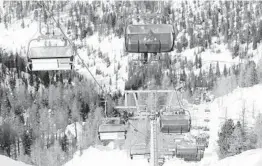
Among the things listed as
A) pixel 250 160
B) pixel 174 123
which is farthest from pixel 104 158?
pixel 174 123

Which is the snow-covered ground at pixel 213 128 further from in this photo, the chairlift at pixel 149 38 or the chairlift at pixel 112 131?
the chairlift at pixel 149 38

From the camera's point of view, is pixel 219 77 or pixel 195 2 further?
pixel 195 2

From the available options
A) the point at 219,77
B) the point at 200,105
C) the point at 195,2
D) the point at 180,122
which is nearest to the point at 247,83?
the point at 200,105

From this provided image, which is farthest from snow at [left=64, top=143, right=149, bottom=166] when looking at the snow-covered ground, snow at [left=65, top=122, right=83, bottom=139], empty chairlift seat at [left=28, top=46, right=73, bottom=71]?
empty chairlift seat at [left=28, top=46, right=73, bottom=71]

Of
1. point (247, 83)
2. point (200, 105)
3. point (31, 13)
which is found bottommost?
point (200, 105)

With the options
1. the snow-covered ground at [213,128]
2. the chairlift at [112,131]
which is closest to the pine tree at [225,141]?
the snow-covered ground at [213,128]

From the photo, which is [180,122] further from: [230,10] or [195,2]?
[195,2]

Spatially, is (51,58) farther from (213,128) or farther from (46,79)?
(46,79)
